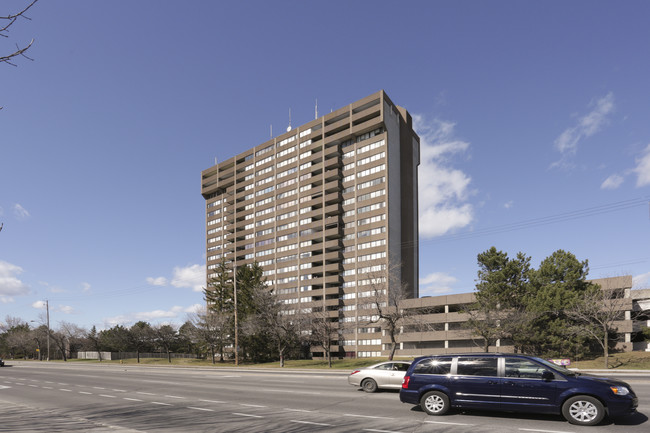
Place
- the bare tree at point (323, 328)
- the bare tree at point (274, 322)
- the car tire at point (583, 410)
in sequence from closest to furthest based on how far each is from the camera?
1. the car tire at point (583, 410)
2. the bare tree at point (323, 328)
3. the bare tree at point (274, 322)

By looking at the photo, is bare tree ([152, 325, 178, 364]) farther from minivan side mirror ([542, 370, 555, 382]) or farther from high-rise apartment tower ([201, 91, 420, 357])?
minivan side mirror ([542, 370, 555, 382])

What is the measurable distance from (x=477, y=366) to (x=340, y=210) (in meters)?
88.2

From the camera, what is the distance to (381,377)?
65.3 feet

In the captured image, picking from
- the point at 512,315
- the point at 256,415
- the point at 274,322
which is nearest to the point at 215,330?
the point at 274,322

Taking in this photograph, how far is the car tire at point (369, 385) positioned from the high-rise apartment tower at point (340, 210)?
64303 mm

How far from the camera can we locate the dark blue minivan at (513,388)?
11.0 meters

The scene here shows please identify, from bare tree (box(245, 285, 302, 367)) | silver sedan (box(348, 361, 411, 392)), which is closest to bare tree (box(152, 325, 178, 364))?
bare tree (box(245, 285, 302, 367))

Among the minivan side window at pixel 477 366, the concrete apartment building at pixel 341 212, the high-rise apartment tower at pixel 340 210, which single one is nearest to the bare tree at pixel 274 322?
the concrete apartment building at pixel 341 212

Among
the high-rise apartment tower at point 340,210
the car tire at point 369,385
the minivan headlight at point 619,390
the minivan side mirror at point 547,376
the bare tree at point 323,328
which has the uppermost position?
the high-rise apartment tower at point 340,210

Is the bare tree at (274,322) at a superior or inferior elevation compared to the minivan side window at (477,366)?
inferior

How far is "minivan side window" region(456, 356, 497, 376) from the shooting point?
1234 cm

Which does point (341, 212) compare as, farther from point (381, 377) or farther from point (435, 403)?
point (435, 403)

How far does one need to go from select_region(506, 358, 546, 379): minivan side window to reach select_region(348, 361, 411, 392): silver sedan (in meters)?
8.01

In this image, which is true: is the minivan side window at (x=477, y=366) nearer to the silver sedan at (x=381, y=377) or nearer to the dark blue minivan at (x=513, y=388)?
the dark blue minivan at (x=513, y=388)
